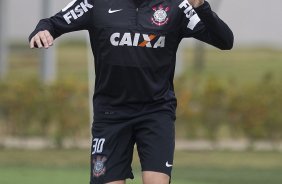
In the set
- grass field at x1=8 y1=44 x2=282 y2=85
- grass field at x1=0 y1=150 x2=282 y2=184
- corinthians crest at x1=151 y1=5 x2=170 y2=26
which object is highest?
corinthians crest at x1=151 y1=5 x2=170 y2=26

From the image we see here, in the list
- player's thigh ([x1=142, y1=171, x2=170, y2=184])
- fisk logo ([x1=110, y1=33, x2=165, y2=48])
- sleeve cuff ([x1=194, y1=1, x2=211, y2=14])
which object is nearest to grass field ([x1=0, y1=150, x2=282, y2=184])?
player's thigh ([x1=142, y1=171, x2=170, y2=184])

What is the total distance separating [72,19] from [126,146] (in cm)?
100

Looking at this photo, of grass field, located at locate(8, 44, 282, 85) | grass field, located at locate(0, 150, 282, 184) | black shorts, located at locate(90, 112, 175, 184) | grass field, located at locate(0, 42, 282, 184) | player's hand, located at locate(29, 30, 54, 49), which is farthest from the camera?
grass field, located at locate(8, 44, 282, 85)

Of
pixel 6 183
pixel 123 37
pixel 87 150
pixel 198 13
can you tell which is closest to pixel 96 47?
pixel 123 37

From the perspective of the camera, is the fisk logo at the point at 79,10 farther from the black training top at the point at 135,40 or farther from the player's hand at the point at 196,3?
the player's hand at the point at 196,3

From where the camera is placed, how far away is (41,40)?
7.16m

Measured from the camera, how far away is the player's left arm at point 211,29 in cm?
722

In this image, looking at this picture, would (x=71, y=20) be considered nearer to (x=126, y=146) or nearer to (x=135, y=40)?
(x=135, y=40)

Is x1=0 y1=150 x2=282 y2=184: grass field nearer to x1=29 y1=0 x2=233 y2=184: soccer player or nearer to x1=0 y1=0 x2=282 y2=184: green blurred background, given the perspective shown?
x1=0 y1=0 x2=282 y2=184: green blurred background

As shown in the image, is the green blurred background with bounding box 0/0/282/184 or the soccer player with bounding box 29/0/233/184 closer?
the soccer player with bounding box 29/0/233/184

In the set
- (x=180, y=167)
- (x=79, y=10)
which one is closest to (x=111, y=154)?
(x=79, y=10)

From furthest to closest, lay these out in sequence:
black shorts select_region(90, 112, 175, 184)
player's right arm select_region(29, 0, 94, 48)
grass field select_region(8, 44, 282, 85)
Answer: grass field select_region(8, 44, 282, 85)
player's right arm select_region(29, 0, 94, 48)
black shorts select_region(90, 112, 175, 184)

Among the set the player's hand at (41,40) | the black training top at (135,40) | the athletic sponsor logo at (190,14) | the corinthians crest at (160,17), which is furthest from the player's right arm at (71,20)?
the athletic sponsor logo at (190,14)

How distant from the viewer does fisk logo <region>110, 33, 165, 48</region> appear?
23.6ft
